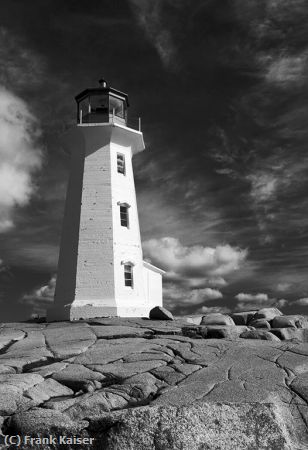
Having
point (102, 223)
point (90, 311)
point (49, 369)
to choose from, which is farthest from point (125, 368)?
point (102, 223)

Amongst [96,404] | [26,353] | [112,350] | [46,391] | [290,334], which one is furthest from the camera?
[290,334]

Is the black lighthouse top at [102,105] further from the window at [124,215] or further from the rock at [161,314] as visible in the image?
the rock at [161,314]

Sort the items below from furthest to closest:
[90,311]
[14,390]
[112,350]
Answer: [90,311], [112,350], [14,390]

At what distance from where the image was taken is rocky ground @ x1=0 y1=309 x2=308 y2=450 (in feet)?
20.3

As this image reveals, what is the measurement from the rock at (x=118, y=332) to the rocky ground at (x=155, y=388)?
1.5 inches

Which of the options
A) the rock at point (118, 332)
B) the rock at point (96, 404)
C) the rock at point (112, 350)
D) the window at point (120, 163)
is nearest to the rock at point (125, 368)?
the rock at point (112, 350)

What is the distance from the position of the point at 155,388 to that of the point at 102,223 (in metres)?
14.2

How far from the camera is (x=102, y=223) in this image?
23.1 meters

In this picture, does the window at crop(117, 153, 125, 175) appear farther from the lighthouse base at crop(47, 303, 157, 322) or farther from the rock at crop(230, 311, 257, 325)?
the rock at crop(230, 311, 257, 325)

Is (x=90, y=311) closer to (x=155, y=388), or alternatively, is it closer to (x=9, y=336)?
(x=9, y=336)

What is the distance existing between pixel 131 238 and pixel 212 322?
6.67 metres

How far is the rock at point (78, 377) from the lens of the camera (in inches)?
397

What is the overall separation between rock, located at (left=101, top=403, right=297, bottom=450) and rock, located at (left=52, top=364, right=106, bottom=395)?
3.81 m

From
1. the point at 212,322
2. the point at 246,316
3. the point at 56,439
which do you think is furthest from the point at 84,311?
the point at 56,439
